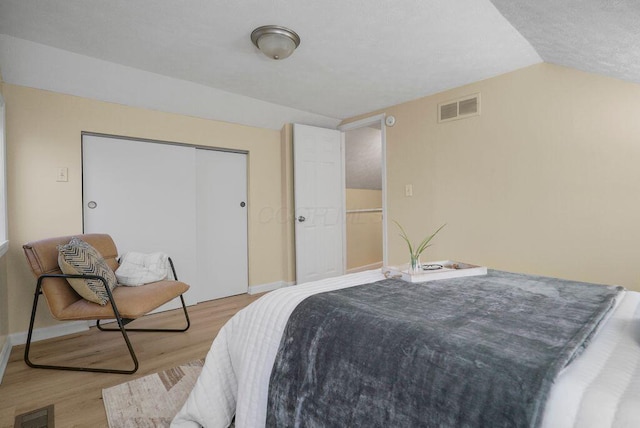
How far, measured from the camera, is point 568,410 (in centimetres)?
65

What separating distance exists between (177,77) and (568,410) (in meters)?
3.58

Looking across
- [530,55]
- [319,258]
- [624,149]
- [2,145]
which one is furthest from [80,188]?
[624,149]

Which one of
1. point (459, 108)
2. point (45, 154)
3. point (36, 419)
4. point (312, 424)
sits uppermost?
point (459, 108)

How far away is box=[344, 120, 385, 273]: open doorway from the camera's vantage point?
5.05m

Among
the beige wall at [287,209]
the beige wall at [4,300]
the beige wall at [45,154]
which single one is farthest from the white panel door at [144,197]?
the beige wall at [287,209]

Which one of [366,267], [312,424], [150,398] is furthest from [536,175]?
[150,398]

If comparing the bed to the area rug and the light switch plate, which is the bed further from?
the light switch plate

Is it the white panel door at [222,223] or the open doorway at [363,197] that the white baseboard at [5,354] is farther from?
the open doorway at [363,197]

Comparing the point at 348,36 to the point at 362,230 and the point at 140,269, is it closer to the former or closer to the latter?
the point at 140,269

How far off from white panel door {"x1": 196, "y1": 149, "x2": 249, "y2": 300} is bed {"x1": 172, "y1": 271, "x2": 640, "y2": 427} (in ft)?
7.33

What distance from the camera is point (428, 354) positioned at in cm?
86

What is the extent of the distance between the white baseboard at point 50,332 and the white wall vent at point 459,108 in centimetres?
393

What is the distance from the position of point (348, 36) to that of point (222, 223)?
92.4 inches

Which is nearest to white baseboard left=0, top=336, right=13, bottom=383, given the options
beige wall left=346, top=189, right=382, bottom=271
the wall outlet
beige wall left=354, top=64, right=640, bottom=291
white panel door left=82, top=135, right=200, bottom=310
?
white panel door left=82, top=135, right=200, bottom=310
